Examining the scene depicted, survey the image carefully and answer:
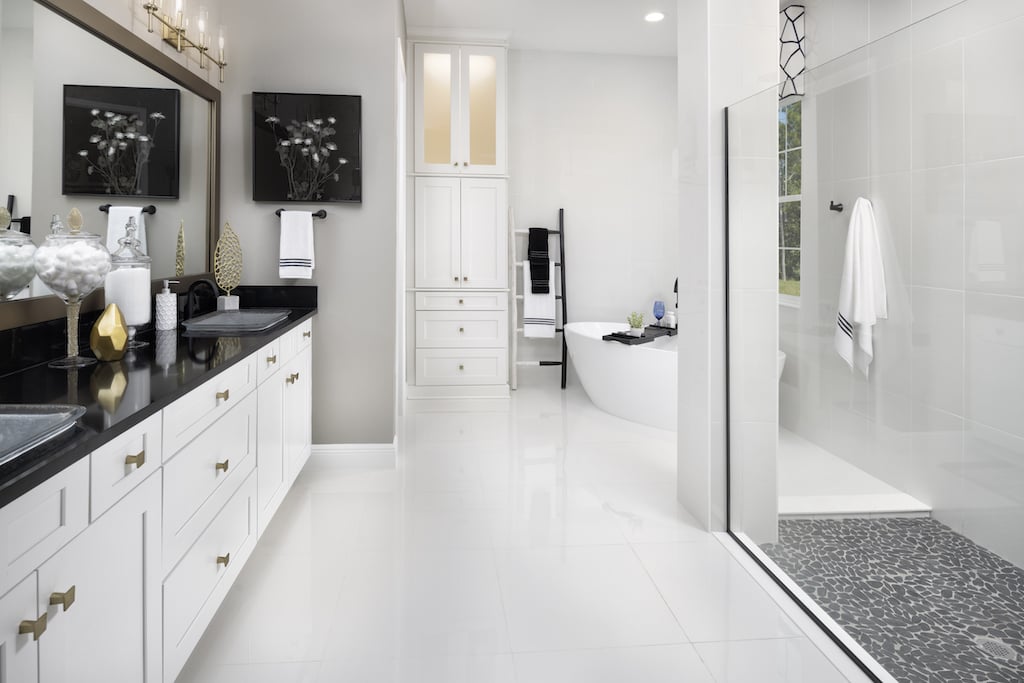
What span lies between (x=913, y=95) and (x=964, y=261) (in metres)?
0.45

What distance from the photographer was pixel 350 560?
242 centimetres

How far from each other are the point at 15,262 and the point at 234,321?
3.29 feet

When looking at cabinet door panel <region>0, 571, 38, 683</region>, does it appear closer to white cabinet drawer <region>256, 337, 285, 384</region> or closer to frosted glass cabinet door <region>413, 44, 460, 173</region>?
white cabinet drawer <region>256, 337, 285, 384</region>

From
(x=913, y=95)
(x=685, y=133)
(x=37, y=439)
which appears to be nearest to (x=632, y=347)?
(x=685, y=133)

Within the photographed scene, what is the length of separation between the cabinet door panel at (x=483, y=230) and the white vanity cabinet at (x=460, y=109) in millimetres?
132

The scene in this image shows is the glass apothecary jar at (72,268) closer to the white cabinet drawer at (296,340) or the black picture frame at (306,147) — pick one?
the white cabinet drawer at (296,340)

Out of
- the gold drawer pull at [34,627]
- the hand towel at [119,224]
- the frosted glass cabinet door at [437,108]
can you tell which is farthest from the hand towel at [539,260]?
the gold drawer pull at [34,627]

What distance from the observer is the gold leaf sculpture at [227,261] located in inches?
125

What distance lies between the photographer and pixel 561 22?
16.0ft

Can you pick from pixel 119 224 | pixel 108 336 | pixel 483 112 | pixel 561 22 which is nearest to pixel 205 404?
pixel 108 336

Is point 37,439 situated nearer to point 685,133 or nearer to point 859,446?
point 859,446

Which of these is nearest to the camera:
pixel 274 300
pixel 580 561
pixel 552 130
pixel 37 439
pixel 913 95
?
pixel 37 439

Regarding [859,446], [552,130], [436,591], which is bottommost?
[436,591]

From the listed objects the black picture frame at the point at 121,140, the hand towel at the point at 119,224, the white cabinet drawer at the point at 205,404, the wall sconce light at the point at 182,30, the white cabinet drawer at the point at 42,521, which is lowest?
the white cabinet drawer at the point at 42,521
